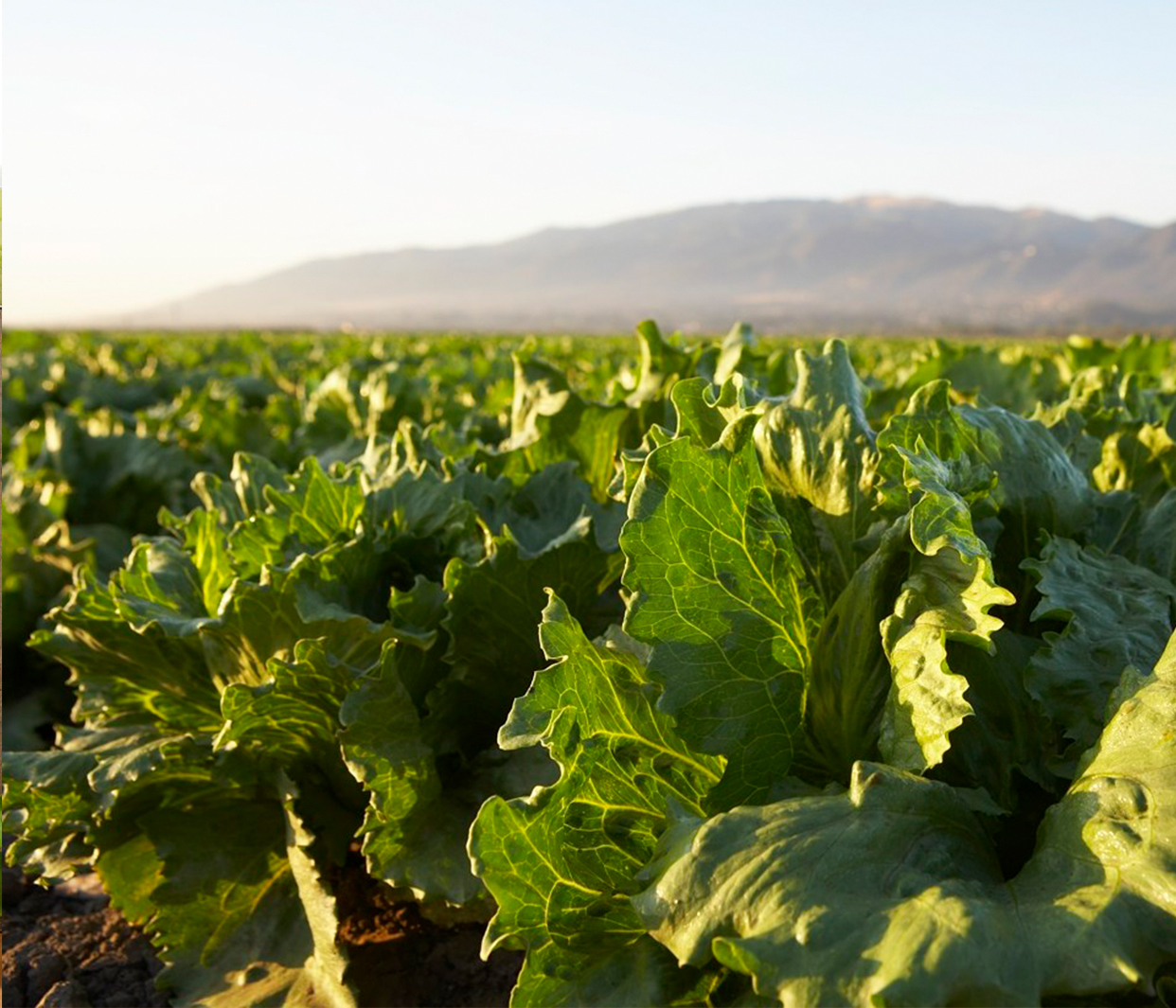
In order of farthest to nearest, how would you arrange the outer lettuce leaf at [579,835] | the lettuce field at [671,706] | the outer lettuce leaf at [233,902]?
the outer lettuce leaf at [233,902], the outer lettuce leaf at [579,835], the lettuce field at [671,706]

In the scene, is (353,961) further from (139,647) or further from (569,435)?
(569,435)

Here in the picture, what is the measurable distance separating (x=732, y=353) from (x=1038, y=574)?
4.12 feet

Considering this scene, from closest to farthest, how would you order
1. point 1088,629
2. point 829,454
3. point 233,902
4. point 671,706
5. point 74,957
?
point 671,706 → point 1088,629 → point 829,454 → point 233,902 → point 74,957

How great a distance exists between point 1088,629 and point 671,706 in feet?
2.33

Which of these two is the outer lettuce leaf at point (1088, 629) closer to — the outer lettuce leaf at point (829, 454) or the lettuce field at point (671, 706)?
the lettuce field at point (671, 706)

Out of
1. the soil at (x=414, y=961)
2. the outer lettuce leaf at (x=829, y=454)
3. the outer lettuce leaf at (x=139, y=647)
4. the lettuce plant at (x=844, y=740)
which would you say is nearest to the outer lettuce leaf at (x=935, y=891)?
the lettuce plant at (x=844, y=740)

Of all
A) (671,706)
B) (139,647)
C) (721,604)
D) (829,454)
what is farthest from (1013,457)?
(139,647)

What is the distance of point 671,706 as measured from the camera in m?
1.82

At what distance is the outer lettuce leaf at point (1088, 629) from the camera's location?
1871 mm

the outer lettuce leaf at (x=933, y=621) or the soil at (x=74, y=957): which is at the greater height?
the outer lettuce leaf at (x=933, y=621)

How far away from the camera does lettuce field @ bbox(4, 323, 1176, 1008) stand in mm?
1514

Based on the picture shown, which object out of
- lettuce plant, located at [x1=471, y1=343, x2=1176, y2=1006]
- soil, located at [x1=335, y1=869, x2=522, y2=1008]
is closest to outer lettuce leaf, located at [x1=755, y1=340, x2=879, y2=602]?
lettuce plant, located at [x1=471, y1=343, x2=1176, y2=1006]

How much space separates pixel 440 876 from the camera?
2.40 metres

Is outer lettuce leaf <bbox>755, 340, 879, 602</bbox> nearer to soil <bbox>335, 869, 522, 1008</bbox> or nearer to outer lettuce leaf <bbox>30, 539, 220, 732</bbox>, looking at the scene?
soil <bbox>335, 869, 522, 1008</bbox>
